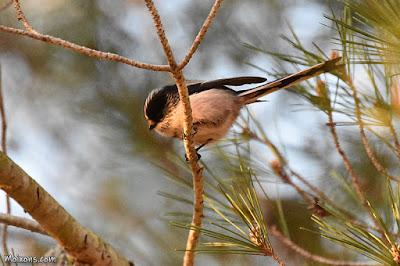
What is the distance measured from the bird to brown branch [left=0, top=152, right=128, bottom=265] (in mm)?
889

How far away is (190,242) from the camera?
209 cm

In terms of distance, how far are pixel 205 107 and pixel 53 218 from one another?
1.16 metres

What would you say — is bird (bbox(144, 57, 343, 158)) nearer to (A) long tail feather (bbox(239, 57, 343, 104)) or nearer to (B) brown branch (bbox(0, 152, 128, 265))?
(A) long tail feather (bbox(239, 57, 343, 104))

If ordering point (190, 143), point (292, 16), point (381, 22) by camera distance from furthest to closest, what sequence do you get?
point (292, 16) → point (190, 143) → point (381, 22)

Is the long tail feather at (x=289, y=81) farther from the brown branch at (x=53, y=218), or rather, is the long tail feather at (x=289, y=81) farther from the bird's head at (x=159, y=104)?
the brown branch at (x=53, y=218)

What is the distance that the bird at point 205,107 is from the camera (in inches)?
103

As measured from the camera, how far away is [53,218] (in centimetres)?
170

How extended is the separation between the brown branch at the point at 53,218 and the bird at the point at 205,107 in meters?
0.89

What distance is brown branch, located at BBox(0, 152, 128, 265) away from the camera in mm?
1566

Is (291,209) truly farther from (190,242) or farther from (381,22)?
(381,22)

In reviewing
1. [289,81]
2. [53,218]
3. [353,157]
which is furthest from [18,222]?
[353,157]

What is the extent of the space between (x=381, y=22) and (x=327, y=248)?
2.30 m

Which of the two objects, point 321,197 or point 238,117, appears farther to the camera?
point 238,117

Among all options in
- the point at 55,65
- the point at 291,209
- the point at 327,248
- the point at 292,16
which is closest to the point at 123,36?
the point at 55,65
